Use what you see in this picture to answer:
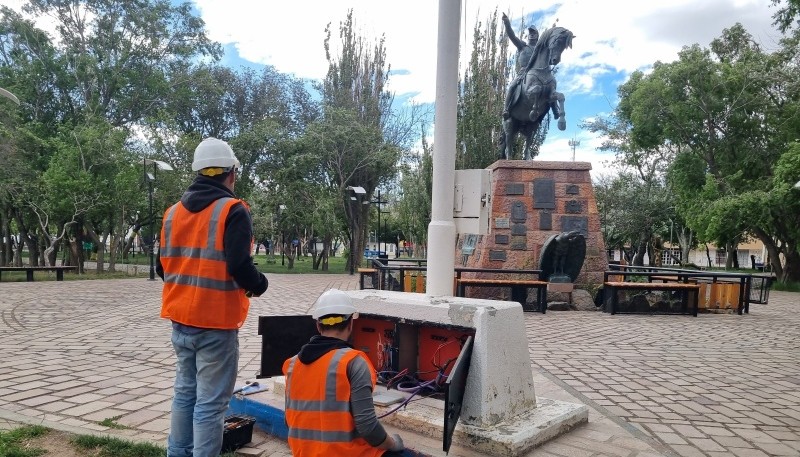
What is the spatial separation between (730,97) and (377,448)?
90.3 feet

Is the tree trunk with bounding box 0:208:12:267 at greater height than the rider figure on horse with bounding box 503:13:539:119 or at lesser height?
lesser

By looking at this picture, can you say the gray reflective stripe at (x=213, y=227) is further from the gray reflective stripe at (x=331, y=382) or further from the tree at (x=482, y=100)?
the tree at (x=482, y=100)

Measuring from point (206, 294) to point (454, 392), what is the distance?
1.44 metres

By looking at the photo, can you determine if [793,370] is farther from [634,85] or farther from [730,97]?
[634,85]

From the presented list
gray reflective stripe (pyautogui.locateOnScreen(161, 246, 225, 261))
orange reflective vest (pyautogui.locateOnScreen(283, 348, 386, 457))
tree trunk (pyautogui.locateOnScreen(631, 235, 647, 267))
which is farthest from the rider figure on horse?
tree trunk (pyautogui.locateOnScreen(631, 235, 647, 267))

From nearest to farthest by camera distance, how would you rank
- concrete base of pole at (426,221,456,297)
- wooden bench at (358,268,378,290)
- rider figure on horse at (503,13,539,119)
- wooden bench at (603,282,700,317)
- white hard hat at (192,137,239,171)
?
white hard hat at (192,137,239,171), concrete base of pole at (426,221,456,297), wooden bench at (603,282,700,317), rider figure on horse at (503,13,539,119), wooden bench at (358,268,378,290)

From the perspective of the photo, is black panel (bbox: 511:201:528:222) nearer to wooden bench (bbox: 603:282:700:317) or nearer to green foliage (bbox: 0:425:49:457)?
wooden bench (bbox: 603:282:700:317)

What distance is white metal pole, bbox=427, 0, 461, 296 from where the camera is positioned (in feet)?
13.3

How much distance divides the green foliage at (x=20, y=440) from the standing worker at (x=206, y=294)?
115 centimetres

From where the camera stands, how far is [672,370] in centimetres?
634

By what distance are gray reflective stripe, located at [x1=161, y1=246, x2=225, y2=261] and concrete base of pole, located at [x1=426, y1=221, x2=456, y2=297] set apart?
5.43ft

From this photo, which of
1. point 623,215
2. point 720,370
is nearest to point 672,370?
point 720,370

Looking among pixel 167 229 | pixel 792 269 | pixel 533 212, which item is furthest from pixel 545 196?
pixel 792 269

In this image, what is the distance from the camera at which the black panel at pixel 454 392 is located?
2900 millimetres
